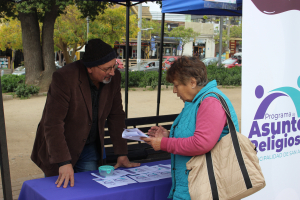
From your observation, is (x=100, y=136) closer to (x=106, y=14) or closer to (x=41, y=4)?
(x=41, y=4)

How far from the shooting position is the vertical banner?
2.46 m

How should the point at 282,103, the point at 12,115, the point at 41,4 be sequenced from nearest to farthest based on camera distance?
the point at 282,103
the point at 12,115
the point at 41,4

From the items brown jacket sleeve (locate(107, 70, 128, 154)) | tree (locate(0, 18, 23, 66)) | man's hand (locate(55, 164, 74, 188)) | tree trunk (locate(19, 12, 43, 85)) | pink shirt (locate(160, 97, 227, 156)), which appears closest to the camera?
pink shirt (locate(160, 97, 227, 156))

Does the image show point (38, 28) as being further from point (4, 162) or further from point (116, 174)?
point (116, 174)

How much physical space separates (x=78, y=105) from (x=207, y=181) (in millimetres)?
1050

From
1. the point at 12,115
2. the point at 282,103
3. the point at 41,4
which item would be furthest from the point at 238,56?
the point at 282,103

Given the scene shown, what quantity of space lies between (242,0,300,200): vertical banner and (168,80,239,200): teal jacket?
0.67 m

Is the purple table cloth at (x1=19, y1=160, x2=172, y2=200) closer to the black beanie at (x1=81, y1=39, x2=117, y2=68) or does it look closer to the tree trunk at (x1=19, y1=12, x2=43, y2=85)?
the black beanie at (x1=81, y1=39, x2=117, y2=68)

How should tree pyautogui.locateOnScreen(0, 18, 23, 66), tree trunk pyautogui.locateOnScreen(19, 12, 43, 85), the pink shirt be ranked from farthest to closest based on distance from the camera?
tree pyautogui.locateOnScreen(0, 18, 23, 66) → tree trunk pyautogui.locateOnScreen(19, 12, 43, 85) → the pink shirt

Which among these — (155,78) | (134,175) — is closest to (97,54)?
(134,175)

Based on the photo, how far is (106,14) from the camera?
18.0 meters

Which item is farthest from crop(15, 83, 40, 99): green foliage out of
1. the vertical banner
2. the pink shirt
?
the pink shirt

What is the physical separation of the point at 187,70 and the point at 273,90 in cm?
109

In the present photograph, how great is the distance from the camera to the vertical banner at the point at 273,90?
8.08ft
